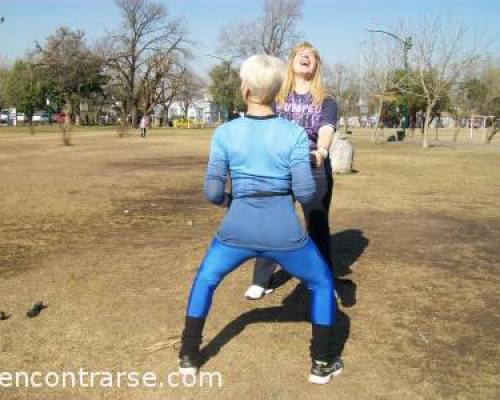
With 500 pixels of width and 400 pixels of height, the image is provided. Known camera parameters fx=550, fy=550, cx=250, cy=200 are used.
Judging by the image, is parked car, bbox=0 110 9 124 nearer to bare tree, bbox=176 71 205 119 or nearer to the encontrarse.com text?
bare tree, bbox=176 71 205 119

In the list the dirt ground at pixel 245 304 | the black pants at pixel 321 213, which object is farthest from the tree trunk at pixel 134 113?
the black pants at pixel 321 213

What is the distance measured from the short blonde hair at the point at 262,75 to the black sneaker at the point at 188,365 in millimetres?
1449

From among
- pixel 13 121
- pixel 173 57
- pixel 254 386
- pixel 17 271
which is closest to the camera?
pixel 254 386

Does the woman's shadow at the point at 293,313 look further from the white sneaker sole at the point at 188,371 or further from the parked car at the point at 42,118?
the parked car at the point at 42,118

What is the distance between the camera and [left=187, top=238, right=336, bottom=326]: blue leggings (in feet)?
9.29

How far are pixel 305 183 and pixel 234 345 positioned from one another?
4.19ft

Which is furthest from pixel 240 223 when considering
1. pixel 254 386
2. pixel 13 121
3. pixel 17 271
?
pixel 13 121

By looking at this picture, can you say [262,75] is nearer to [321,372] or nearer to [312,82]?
[312,82]

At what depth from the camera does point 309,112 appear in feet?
12.4

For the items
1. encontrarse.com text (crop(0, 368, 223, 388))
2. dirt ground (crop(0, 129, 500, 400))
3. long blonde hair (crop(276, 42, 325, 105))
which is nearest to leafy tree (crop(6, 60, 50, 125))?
dirt ground (crop(0, 129, 500, 400))

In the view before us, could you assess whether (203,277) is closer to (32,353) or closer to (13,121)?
(32,353)

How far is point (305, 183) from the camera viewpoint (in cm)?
274

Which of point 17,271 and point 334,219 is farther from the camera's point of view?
point 334,219

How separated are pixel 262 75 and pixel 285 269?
3.29 feet
